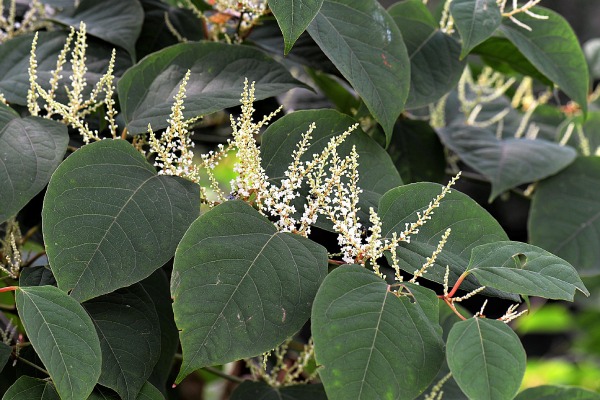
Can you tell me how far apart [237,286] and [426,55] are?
0.47m

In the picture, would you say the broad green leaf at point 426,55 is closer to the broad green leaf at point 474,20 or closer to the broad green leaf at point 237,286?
the broad green leaf at point 474,20

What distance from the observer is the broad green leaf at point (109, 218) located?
579 millimetres

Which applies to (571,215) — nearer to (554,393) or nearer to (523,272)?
(554,393)

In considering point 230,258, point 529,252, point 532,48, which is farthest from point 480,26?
point 230,258

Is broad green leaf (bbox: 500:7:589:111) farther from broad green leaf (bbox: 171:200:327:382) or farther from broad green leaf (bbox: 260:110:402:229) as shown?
broad green leaf (bbox: 171:200:327:382)

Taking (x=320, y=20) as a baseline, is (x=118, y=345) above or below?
below

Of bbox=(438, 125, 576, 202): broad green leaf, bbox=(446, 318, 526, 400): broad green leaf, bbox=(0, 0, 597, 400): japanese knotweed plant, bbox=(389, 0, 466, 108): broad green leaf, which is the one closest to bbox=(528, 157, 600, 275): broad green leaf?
bbox=(438, 125, 576, 202): broad green leaf

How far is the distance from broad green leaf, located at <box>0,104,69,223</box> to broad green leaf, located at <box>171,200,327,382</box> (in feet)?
0.57

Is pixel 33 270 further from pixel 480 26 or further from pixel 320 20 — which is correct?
pixel 480 26

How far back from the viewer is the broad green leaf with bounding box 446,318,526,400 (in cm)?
52

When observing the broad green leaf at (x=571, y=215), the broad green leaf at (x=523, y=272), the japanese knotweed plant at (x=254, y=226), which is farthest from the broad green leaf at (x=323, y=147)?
the broad green leaf at (x=571, y=215)

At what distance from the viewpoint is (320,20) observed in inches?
29.1

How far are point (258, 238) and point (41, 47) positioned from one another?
0.42 m

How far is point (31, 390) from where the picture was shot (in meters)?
0.60
